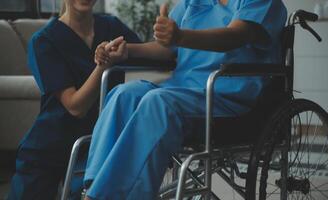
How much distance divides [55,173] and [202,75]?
0.61 meters

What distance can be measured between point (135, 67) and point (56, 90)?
0.87 feet

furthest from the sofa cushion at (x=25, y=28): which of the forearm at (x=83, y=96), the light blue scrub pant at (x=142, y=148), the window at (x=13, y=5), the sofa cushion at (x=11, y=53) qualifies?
the light blue scrub pant at (x=142, y=148)

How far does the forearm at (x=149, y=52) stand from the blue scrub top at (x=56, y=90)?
0.62ft

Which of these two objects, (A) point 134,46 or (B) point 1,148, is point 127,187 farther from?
(B) point 1,148

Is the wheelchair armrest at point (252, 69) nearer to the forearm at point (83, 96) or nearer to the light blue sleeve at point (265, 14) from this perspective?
the light blue sleeve at point (265, 14)

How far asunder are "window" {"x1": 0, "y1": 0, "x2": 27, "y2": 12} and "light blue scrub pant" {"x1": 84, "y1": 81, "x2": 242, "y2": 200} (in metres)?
3.37

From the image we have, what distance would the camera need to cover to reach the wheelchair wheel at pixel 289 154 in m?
1.42

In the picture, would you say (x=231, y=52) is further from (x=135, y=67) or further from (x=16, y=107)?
(x=16, y=107)

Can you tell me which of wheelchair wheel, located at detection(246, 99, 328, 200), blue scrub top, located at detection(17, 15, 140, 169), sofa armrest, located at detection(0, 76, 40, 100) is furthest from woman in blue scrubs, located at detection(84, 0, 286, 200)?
sofa armrest, located at detection(0, 76, 40, 100)

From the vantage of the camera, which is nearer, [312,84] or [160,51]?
[160,51]

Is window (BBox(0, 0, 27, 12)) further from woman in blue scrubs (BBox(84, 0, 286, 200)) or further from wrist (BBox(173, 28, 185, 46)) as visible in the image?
wrist (BBox(173, 28, 185, 46))

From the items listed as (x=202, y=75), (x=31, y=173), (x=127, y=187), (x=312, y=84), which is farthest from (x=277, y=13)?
(x=312, y=84)

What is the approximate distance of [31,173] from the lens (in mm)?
1806

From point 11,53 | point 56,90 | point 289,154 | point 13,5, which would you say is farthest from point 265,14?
point 13,5
